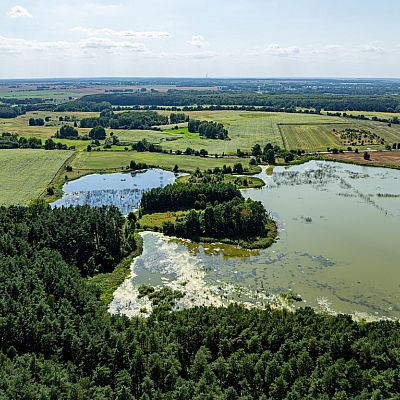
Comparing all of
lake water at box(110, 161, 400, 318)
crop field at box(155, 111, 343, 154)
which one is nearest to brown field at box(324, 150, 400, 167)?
crop field at box(155, 111, 343, 154)

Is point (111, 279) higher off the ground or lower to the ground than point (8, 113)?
lower

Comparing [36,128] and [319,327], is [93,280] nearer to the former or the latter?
[319,327]

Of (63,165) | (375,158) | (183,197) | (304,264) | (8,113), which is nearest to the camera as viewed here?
(304,264)

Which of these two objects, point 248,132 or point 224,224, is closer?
point 224,224

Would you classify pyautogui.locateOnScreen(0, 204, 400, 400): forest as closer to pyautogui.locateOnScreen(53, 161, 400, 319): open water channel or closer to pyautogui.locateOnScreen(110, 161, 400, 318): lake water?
pyautogui.locateOnScreen(53, 161, 400, 319): open water channel

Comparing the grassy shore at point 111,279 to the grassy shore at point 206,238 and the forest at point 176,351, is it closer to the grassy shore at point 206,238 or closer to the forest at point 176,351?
the forest at point 176,351

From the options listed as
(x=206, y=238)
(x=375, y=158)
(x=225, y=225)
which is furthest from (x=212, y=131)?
(x=206, y=238)

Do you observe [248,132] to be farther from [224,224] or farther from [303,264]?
[303,264]
